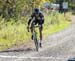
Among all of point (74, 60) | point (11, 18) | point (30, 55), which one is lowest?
point (11, 18)

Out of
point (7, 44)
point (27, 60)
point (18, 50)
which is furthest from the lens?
point (7, 44)

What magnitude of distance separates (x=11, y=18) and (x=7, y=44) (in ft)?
30.8

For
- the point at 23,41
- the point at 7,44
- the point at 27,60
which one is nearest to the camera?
the point at 27,60

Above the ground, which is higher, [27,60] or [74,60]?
[74,60]

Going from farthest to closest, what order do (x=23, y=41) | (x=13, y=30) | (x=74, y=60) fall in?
(x=13, y=30)
(x=23, y=41)
(x=74, y=60)

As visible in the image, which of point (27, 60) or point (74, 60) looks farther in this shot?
point (27, 60)

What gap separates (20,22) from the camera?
83.2 ft

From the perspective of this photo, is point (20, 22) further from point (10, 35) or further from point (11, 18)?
point (10, 35)

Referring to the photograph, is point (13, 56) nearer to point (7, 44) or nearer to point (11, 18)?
point (7, 44)

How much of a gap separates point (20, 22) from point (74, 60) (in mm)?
19788

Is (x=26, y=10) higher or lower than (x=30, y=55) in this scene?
lower

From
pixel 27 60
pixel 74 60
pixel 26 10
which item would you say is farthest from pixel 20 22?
pixel 74 60

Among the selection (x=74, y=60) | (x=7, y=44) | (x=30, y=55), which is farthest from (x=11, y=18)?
(x=74, y=60)

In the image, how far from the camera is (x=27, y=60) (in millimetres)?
12516
